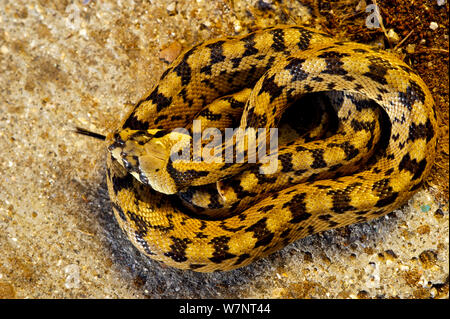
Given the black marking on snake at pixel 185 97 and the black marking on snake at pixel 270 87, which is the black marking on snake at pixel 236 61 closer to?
the black marking on snake at pixel 270 87

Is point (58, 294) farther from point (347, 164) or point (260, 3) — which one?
point (260, 3)

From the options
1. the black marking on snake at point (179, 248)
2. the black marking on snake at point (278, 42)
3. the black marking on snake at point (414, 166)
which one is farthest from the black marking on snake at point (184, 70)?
the black marking on snake at point (414, 166)

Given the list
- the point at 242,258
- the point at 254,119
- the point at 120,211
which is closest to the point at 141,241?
the point at 120,211

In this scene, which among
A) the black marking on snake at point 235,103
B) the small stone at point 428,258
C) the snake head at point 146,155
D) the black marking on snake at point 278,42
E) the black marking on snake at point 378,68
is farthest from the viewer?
the small stone at point 428,258

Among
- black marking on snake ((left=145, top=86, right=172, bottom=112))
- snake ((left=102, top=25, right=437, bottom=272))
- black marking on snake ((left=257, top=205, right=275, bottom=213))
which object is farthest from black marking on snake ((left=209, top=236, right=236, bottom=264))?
black marking on snake ((left=145, top=86, right=172, bottom=112))

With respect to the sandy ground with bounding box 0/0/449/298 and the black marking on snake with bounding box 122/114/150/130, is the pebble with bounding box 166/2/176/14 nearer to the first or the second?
the sandy ground with bounding box 0/0/449/298

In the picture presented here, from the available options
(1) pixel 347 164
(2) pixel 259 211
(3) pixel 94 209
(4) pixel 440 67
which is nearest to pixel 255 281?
(2) pixel 259 211

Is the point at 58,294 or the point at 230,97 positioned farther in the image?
the point at 58,294

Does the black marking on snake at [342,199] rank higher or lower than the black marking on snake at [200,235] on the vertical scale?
higher
